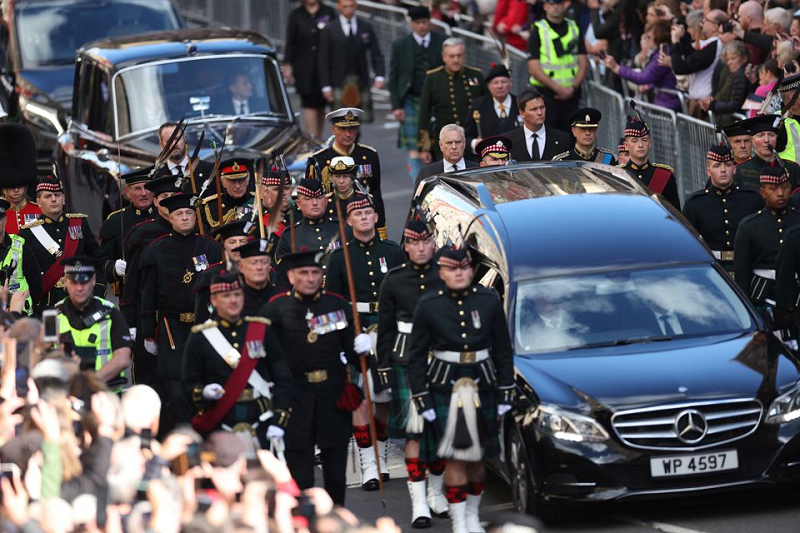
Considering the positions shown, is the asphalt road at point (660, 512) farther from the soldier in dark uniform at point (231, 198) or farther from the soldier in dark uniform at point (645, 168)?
the soldier in dark uniform at point (645, 168)

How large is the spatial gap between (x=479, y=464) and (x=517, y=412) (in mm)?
398

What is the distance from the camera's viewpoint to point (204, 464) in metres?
9.16

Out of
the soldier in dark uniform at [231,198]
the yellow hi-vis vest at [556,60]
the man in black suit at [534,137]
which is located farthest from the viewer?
the yellow hi-vis vest at [556,60]

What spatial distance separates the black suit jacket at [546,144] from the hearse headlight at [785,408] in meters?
5.25

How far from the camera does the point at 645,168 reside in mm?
14727

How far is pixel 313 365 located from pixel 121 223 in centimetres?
404

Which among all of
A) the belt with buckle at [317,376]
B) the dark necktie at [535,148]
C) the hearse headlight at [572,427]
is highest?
the belt with buckle at [317,376]

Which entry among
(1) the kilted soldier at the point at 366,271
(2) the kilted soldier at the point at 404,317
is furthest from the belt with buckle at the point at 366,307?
(2) the kilted soldier at the point at 404,317

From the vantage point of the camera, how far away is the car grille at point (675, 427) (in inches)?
429

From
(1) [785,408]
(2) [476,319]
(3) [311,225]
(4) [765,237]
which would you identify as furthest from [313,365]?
(4) [765,237]

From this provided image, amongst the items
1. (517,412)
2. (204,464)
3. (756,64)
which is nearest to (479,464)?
(517,412)

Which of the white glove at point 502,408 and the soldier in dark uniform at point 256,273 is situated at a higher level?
the soldier in dark uniform at point 256,273

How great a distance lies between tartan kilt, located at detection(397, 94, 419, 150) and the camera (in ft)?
66.6

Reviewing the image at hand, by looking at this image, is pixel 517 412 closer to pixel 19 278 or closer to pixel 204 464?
pixel 204 464
